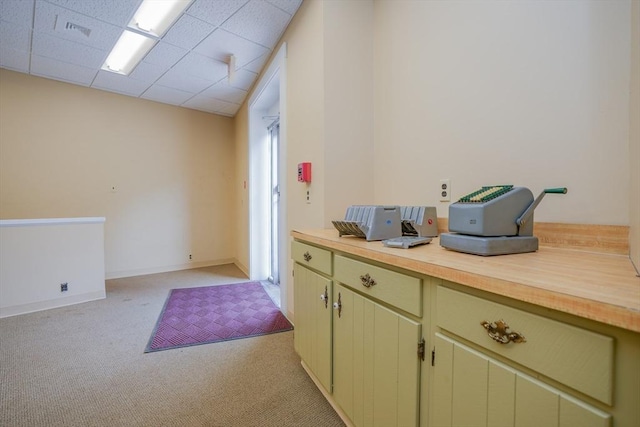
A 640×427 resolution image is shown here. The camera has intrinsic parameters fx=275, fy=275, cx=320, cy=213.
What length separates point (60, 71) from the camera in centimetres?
346

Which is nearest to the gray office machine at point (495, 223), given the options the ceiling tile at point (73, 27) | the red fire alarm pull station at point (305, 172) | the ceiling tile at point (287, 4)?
the red fire alarm pull station at point (305, 172)

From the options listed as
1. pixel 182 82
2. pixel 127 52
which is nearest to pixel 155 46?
pixel 127 52

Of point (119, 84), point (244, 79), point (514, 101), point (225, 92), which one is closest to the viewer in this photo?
point (514, 101)

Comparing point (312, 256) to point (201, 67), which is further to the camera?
point (201, 67)

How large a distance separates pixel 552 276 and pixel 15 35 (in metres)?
4.53

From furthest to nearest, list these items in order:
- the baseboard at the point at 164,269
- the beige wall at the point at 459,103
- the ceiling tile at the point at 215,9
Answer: the baseboard at the point at 164,269 → the ceiling tile at the point at 215,9 → the beige wall at the point at 459,103

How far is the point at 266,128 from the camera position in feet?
13.6

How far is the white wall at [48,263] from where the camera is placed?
108 inches

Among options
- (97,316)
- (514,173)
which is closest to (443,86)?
(514,173)

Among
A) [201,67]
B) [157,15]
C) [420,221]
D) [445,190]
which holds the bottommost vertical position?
[420,221]

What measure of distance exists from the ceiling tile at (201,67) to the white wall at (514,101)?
2174 mm

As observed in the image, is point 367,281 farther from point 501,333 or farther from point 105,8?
point 105,8

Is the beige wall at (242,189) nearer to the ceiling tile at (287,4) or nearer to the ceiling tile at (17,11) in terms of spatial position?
the ceiling tile at (287,4)

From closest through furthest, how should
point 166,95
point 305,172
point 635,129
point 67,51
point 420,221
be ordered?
point 635,129
point 420,221
point 305,172
point 67,51
point 166,95
